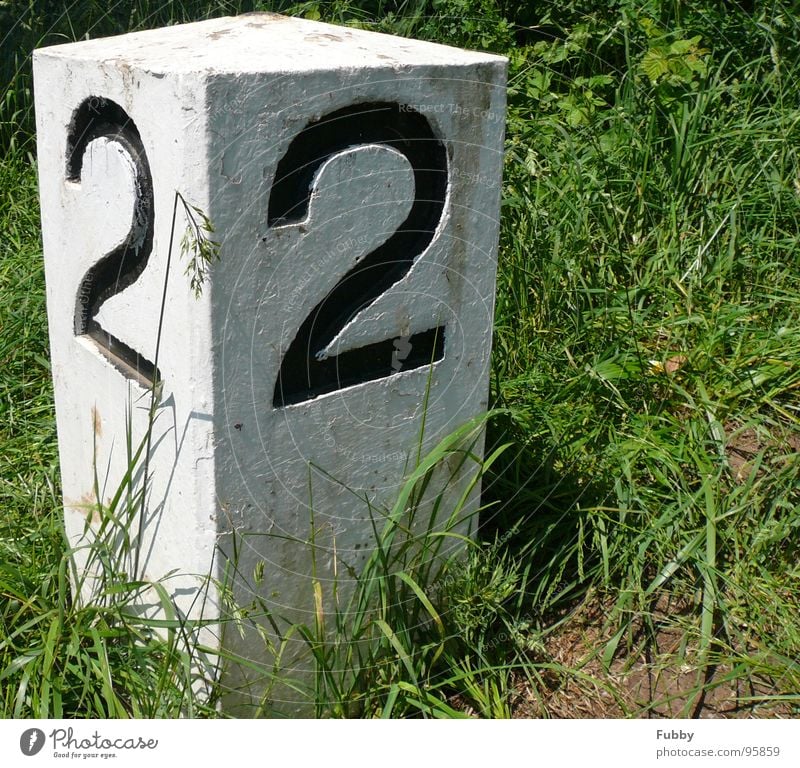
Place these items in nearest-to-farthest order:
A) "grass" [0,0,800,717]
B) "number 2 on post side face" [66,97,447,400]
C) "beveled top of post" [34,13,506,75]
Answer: "beveled top of post" [34,13,506,75] < "number 2 on post side face" [66,97,447,400] < "grass" [0,0,800,717]

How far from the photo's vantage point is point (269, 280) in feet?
5.40

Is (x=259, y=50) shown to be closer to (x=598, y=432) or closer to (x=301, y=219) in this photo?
(x=301, y=219)

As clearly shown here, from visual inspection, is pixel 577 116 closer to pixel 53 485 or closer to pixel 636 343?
pixel 636 343

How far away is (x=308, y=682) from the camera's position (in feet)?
6.40

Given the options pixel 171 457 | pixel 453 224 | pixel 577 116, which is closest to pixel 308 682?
pixel 171 457

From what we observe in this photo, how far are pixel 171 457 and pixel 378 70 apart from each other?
2.52 ft

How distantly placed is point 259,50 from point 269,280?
0.38 m

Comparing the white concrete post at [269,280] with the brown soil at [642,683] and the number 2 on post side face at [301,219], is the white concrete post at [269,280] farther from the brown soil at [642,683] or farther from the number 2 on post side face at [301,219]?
the brown soil at [642,683]

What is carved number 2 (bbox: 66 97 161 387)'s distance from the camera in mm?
1688
